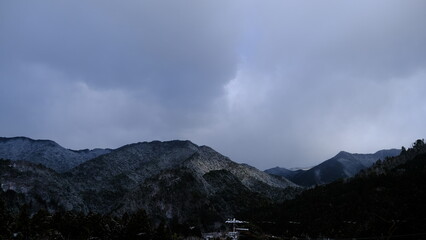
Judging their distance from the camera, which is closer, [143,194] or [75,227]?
[75,227]

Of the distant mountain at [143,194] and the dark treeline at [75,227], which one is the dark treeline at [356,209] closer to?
the distant mountain at [143,194]

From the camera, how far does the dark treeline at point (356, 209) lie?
9300 centimetres

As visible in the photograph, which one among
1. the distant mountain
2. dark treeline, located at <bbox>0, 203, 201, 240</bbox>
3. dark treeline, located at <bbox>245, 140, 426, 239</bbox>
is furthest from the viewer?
the distant mountain

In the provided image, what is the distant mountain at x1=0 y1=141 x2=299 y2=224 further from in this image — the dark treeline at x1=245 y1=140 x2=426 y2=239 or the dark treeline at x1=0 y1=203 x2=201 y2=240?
the dark treeline at x1=0 y1=203 x2=201 y2=240

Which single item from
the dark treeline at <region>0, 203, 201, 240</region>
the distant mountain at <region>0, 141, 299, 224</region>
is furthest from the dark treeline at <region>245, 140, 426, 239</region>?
the dark treeline at <region>0, 203, 201, 240</region>

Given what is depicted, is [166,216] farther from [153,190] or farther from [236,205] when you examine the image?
[236,205]

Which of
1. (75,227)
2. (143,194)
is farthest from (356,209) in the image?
(143,194)

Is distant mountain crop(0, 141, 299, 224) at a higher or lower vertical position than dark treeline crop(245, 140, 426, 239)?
higher

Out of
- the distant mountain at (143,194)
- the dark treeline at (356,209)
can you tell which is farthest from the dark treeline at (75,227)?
the distant mountain at (143,194)

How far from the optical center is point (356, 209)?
118m

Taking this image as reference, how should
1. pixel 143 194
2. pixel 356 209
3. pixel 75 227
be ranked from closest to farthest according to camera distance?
1. pixel 75 227
2. pixel 356 209
3. pixel 143 194

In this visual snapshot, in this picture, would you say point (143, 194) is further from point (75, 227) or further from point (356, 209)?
point (356, 209)

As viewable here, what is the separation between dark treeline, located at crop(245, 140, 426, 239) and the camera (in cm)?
9300

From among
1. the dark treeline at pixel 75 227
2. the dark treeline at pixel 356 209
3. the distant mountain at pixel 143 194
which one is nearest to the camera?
the dark treeline at pixel 75 227
